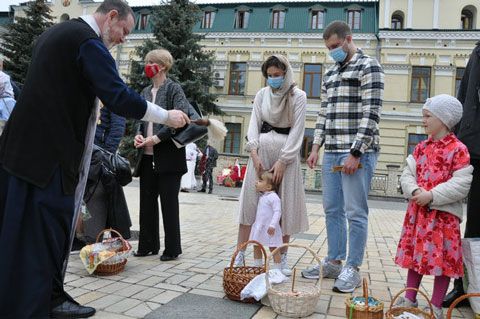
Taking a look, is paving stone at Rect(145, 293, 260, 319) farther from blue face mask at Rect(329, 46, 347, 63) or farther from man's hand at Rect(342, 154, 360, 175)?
blue face mask at Rect(329, 46, 347, 63)

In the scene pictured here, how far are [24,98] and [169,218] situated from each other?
7.54 feet

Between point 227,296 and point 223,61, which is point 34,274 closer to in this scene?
point 227,296

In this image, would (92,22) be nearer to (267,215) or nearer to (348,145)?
(267,215)

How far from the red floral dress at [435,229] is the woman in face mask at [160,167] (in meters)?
2.33

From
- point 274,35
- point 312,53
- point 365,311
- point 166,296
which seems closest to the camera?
point 365,311

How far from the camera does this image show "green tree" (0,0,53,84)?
26.5 metres

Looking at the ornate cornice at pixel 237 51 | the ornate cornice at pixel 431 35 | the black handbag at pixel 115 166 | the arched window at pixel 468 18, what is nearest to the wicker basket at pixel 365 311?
the black handbag at pixel 115 166

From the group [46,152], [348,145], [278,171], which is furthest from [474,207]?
[46,152]

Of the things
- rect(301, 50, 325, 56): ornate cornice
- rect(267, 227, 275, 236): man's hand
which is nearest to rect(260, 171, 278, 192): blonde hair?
rect(267, 227, 275, 236): man's hand

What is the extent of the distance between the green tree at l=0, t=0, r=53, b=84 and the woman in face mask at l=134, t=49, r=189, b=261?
82.8 feet

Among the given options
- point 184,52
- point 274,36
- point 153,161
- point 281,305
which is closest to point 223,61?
point 274,36

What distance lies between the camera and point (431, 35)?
84.4 feet

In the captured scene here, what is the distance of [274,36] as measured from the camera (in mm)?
28250

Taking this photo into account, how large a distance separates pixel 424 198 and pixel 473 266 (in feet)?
1.90
